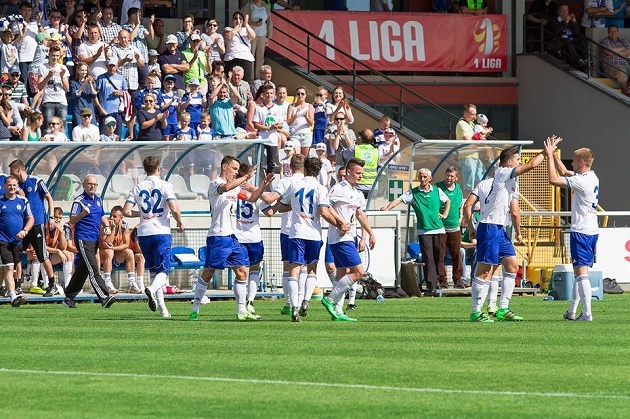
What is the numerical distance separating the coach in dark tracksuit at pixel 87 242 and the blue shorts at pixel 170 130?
549cm

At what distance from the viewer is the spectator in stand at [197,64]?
30578mm

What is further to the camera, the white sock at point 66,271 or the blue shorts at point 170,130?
the blue shorts at point 170,130

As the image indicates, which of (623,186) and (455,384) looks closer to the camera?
(455,384)

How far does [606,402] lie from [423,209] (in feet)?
54.3

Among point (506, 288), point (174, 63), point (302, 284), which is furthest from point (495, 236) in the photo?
point (174, 63)

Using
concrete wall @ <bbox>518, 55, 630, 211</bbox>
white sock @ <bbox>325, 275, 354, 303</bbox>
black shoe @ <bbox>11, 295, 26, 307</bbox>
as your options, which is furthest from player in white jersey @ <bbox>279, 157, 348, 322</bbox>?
concrete wall @ <bbox>518, 55, 630, 211</bbox>

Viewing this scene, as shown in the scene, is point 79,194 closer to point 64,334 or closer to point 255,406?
point 64,334

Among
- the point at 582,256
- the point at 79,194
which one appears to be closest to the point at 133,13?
the point at 79,194

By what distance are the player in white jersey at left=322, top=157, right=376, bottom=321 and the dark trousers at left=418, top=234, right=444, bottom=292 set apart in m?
7.00

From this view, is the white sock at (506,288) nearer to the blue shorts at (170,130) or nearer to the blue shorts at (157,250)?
the blue shorts at (157,250)

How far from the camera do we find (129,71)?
29.9 m

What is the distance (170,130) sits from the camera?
29375 millimetres

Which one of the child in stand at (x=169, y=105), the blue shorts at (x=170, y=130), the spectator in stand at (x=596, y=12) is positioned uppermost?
the spectator in stand at (x=596, y=12)

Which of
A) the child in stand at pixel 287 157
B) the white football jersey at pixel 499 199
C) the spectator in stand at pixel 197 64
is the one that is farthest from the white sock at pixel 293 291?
the spectator in stand at pixel 197 64
